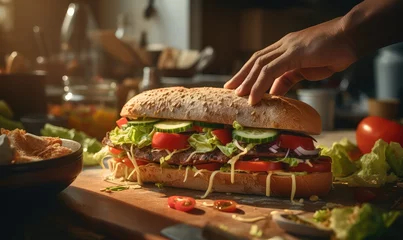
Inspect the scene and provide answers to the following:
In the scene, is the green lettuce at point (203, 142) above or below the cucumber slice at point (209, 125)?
below

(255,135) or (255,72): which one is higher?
(255,72)

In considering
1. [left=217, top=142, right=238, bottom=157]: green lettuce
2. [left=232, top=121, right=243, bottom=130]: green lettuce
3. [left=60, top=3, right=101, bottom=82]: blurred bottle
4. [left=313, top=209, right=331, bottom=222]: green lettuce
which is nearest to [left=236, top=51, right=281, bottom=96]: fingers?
[left=232, top=121, right=243, bottom=130]: green lettuce

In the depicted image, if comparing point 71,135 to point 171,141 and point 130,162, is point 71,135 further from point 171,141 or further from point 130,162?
point 171,141

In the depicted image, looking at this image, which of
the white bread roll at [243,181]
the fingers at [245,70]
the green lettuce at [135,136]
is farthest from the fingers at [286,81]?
the green lettuce at [135,136]

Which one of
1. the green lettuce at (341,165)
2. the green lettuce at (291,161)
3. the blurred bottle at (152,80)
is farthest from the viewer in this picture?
the blurred bottle at (152,80)

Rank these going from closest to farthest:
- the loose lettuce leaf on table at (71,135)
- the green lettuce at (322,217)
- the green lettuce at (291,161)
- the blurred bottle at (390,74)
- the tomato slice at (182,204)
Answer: the green lettuce at (322,217) → the tomato slice at (182,204) → the green lettuce at (291,161) → the loose lettuce leaf on table at (71,135) → the blurred bottle at (390,74)

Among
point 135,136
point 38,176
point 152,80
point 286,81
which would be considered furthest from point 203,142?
point 152,80

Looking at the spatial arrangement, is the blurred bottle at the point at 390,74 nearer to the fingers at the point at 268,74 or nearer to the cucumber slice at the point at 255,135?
the fingers at the point at 268,74
